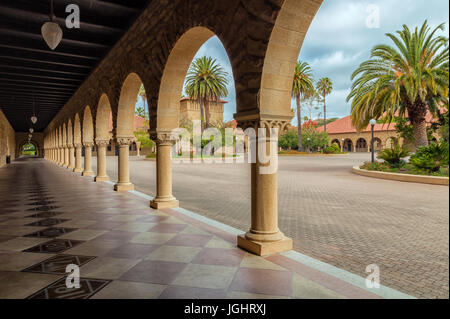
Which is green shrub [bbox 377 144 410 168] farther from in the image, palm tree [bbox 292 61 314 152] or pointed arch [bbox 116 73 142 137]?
palm tree [bbox 292 61 314 152]

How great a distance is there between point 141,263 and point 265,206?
1.68 m

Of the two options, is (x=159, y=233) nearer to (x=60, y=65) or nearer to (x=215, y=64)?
(x=60, y=65)

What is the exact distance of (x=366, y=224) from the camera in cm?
525

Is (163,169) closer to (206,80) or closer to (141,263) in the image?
(141,263)

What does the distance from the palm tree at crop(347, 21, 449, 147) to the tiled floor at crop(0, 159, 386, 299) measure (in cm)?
1132

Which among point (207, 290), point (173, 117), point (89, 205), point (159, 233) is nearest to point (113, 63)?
point (173, 117)

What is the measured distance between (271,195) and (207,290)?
5.20ft

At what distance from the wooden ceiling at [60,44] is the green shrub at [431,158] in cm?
1164

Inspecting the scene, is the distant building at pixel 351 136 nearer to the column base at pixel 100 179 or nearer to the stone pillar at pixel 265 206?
the column base at pixel 100 179

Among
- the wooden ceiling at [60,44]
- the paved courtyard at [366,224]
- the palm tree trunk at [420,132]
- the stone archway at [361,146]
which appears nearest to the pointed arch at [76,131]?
the wooden ceiling at [60,44]

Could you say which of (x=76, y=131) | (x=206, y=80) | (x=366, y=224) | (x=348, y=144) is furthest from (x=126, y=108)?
(x=348, y=144)

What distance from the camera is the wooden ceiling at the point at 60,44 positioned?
6637mm

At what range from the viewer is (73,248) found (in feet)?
12.3

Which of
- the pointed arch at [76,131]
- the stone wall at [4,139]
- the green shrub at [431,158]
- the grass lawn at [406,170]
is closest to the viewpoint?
the grass lawn at [406,170]
